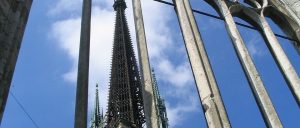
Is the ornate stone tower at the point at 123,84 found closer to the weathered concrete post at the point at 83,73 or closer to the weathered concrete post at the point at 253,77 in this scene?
the weathered concrete post at the point at 253,77

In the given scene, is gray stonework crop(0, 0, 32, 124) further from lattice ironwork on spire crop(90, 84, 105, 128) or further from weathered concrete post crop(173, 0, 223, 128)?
lattice ironwork on spire crop(90, 84, 105, 128)

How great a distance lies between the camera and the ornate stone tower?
48000mm

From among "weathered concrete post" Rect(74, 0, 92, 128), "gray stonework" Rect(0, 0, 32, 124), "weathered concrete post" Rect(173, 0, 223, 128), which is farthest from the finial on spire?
"gray stonework" Rect(0, 0, 32, 124)

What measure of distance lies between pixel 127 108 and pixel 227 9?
41.6 metres

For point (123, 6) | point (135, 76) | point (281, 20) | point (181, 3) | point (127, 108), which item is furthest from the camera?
point (123, 6)

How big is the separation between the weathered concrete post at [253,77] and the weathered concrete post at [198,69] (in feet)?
2.63

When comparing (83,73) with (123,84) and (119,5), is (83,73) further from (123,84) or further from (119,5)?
(119,5)

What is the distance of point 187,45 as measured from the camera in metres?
6.86

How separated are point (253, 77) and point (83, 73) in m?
2.61

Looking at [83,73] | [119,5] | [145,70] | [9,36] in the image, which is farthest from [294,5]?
[119,5]

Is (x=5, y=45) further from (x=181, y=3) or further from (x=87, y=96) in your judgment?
(x=181, y=3)

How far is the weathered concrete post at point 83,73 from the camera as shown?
5008 mm

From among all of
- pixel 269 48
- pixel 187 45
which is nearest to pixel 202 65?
pixel 187 45

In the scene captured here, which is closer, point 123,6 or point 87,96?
point 87,96
